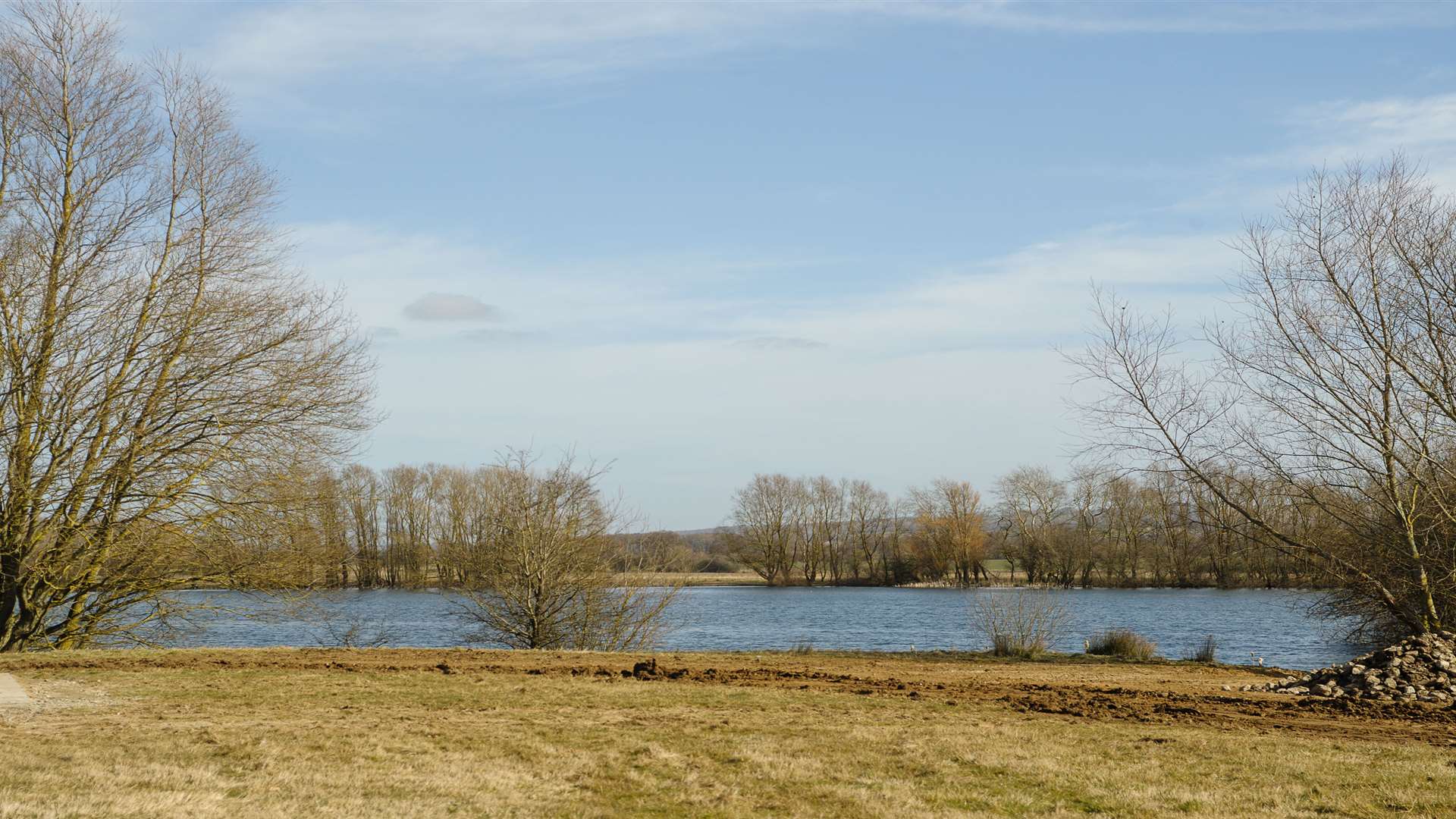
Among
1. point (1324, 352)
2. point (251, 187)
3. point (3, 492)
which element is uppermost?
point (251, 187)

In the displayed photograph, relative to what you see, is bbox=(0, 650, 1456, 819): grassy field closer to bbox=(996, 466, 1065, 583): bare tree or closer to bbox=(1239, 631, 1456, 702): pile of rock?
bbox=(1239, 631, 1456, 702): pile of rock

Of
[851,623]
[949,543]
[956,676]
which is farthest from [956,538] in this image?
[956,676]

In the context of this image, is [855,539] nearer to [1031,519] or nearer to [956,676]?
[1031,519]

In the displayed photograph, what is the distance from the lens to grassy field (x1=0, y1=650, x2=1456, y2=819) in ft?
24.0

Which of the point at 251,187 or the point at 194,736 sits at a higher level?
the point at 251,187

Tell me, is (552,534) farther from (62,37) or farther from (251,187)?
(62,37)

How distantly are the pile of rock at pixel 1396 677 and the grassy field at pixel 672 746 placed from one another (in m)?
1.03

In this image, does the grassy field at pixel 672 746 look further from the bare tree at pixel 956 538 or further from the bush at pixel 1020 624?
the bare tree at pixel 956 538

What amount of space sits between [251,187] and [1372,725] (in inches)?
731

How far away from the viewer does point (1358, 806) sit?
7.29 metres

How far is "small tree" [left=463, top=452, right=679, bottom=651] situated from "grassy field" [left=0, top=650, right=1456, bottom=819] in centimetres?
741

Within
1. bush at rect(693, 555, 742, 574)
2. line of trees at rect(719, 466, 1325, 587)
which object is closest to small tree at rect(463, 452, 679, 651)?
line of trees at rect(719, 466, 1325, 587)

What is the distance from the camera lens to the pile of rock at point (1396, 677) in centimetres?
1311

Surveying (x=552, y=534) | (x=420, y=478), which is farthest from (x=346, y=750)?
(x=420, y=478)
